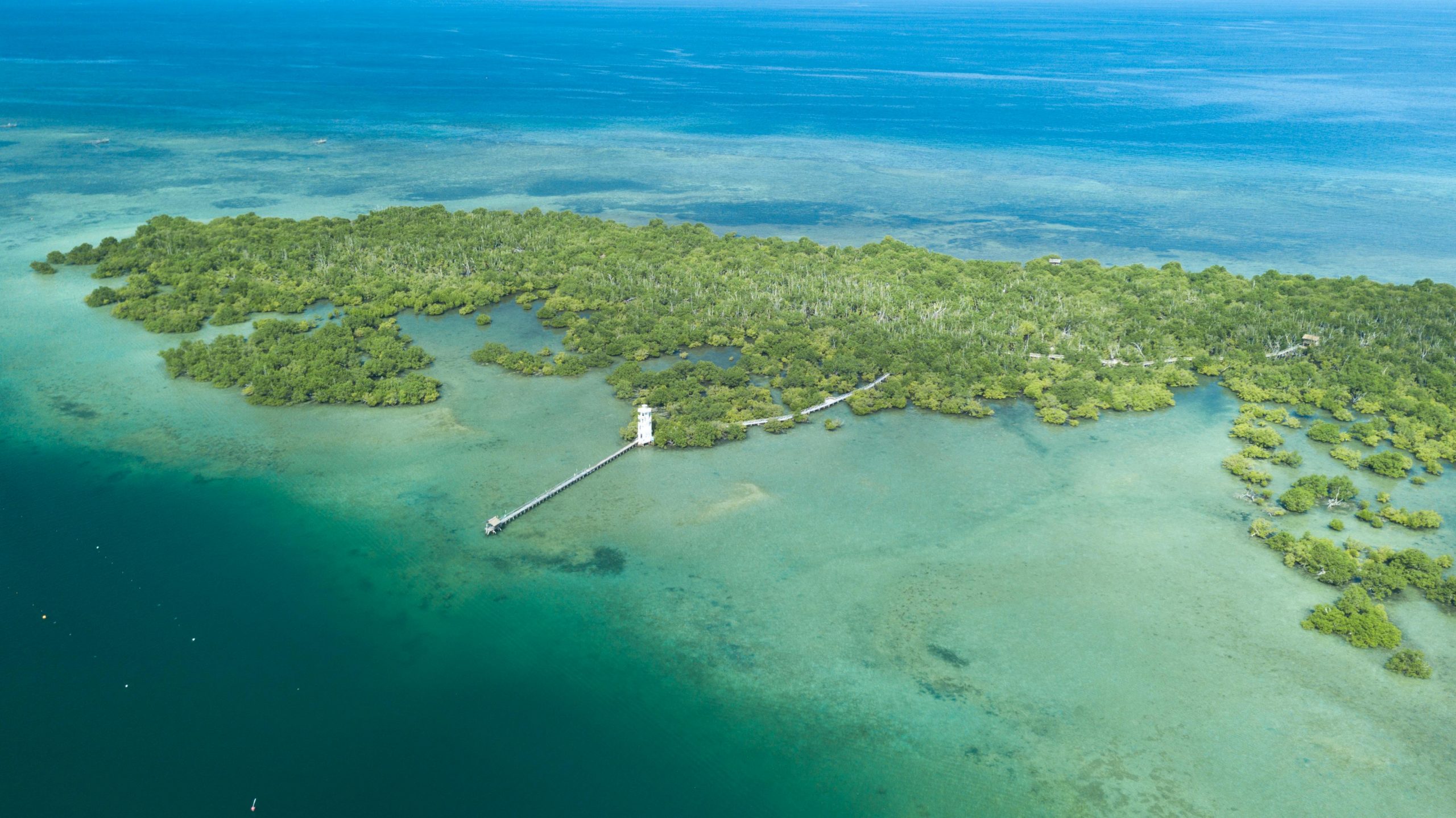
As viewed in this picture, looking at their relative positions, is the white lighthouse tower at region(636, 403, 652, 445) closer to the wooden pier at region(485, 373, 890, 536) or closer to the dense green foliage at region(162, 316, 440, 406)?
the wooden pier at region(485, 373, 890, 536)

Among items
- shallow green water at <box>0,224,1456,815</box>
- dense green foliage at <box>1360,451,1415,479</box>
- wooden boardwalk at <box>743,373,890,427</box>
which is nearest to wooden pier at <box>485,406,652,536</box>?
shallow green water at <box>0,224,1456,815</box>

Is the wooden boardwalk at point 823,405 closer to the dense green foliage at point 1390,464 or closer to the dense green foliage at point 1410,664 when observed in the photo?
the dense green foliage at point 1390,464

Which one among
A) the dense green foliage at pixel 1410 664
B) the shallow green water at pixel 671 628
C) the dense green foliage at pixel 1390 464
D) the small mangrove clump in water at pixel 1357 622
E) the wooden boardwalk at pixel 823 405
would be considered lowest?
the shallow green water at pixel 671 628

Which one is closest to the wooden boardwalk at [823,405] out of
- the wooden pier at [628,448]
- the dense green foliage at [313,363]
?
the wooden pier at [628,448]

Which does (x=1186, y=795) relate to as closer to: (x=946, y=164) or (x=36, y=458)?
(x=36, y=458)

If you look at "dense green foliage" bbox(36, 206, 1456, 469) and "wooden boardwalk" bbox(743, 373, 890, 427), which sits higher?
"dense green foliage" bbox(36, 206, 1456, 469)

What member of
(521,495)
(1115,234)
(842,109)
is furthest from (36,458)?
(842,109)
